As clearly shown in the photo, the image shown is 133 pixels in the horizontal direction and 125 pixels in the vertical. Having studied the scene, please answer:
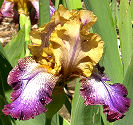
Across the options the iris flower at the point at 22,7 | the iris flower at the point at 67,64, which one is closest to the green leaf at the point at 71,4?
the iris flower at the point at 22,7

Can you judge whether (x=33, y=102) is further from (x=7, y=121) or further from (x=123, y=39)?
(x=123, y=39)

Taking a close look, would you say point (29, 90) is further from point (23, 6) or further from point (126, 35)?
point (23, 6)

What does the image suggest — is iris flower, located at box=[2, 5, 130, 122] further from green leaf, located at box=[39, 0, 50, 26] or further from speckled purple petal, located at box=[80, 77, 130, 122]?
green leaf, located at box=[39, 0, 50, 26]

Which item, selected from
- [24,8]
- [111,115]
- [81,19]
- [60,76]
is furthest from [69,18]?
[24,8]

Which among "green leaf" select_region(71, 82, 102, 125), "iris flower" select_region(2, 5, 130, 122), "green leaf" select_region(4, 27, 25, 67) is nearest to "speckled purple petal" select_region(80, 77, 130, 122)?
"iris flower" select_region(2, 5, 130, 122)

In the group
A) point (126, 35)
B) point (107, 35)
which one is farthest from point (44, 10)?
point (126, 35)

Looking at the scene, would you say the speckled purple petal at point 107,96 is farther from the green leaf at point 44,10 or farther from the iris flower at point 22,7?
the iris flower at point 22,7

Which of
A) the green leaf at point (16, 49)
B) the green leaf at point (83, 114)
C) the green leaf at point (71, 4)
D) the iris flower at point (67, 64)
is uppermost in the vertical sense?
the green leaf at point (71, 4)
